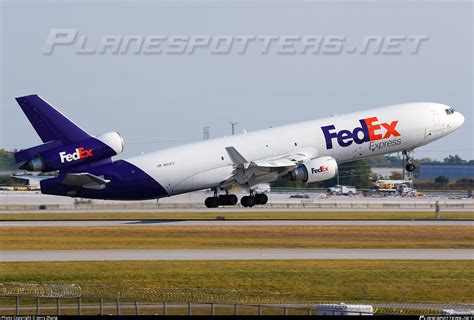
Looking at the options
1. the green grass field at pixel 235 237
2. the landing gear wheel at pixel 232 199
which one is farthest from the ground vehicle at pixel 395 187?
the green grass field at pixel 235 237

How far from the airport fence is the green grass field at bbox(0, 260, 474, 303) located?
168cm

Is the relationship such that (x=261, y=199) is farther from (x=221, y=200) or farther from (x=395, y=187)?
(x=395, y=187)

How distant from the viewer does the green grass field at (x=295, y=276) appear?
146 ft

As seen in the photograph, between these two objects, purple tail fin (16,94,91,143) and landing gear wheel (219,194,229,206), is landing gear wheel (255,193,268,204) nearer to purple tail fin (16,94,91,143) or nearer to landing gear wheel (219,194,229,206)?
landing gear wheel (219,194,229,206)

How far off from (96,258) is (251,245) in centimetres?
1063

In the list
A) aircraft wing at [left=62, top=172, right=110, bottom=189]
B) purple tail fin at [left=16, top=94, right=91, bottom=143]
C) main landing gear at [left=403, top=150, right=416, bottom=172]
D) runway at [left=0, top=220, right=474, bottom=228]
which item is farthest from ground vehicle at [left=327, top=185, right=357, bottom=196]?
purple tail fin at [left=16, top=94, right=91, bottom=143]

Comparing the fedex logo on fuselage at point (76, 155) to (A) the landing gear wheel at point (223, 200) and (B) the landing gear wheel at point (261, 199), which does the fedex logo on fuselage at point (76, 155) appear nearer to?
(A) the landing gear wheel at point (223, 200)

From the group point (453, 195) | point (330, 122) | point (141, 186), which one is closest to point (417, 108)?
point (330, 122)

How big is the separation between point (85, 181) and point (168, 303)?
126 feet

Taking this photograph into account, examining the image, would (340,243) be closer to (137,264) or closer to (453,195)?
(137,264)

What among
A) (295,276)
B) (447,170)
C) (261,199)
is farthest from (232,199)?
(447,170)

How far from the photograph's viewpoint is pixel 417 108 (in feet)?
274

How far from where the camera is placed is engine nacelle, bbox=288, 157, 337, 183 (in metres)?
79.0

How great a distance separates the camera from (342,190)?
144000mm
